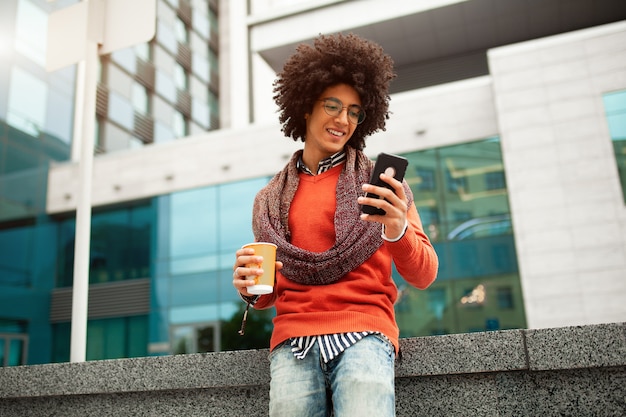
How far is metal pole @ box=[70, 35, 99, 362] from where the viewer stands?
385 centimetres

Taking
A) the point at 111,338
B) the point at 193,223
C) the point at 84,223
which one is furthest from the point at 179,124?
the point at 84,223

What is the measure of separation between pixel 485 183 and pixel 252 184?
24.3 feet

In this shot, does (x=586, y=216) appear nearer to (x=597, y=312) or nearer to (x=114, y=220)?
(x=597, y=312)

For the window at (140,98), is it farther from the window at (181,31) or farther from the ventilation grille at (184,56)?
the window at (181,31)

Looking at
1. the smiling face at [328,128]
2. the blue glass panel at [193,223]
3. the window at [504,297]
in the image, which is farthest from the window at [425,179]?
the smiling face at [328,128]

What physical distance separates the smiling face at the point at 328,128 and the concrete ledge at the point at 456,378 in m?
0.99

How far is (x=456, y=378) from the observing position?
2867 mm

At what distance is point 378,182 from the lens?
84.7 inches

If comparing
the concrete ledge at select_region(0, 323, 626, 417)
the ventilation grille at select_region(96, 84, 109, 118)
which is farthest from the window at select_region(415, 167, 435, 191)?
the concrete ledge at select_region(0, 323, 626, 417)

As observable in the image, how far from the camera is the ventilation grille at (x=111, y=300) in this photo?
20578 mm

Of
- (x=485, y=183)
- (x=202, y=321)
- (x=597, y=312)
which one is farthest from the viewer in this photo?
(x=202, y=321)

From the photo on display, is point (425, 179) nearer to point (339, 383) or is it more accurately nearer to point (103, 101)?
→ point (103, 101)

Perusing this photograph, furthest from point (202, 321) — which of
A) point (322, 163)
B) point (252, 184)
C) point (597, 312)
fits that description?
point (322, 163)

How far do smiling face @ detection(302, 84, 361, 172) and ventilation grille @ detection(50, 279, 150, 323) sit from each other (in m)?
18.8
